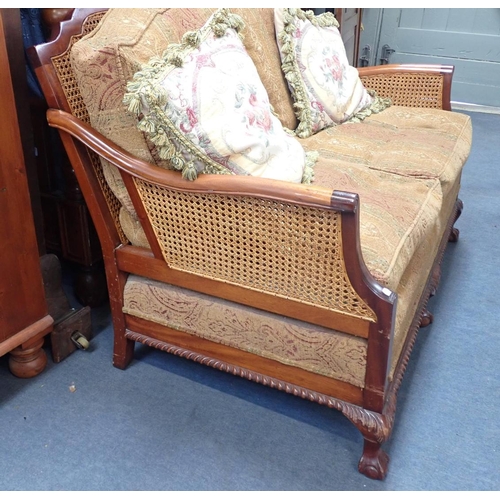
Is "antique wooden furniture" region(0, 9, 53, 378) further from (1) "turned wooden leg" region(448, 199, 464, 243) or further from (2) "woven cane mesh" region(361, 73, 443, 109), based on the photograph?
(1) "turned wooden leg" region(448, 199, 464, 243)

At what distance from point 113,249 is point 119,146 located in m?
0.28

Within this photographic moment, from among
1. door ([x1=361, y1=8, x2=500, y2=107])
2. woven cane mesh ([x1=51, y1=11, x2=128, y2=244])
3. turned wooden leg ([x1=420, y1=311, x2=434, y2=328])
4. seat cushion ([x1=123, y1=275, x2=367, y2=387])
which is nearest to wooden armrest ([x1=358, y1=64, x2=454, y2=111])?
turned wooden leg ([x1=420, y1=311, x2=434, y2=328])

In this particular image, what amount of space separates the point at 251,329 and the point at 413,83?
4.40ft

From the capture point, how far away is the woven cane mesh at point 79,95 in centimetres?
129

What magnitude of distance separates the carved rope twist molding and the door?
3.32 metres

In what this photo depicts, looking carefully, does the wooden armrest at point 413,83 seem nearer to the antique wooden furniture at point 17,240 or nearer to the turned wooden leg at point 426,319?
the turned wooden leg at point 426,319

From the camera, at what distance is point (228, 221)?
1247 millimetres

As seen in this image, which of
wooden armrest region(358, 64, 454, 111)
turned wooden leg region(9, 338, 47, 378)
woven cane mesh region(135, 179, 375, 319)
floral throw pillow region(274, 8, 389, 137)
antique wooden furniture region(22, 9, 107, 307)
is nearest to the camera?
woven cane mesh region(135, 179, 375, 319)

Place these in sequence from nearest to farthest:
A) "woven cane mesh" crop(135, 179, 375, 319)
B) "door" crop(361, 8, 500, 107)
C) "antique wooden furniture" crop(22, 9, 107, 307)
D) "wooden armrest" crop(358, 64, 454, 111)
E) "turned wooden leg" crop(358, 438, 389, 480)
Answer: "woven cane mesh" crop(135, 179, 375, 319), "turned wooden leg" crop(358, 438, 389, 480), "antique wooden furniture" crop(22, 9, 107, 307), "wooden armrest" crop(358, 64, 454, 111), "door" crop(361, 8, 500, 107)

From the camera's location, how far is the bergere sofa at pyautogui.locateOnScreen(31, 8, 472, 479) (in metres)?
1.17

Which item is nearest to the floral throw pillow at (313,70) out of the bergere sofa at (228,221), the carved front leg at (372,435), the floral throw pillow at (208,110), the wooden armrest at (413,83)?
the wooden armrest at (413,83)

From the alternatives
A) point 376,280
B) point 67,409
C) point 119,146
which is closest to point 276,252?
point 376,280

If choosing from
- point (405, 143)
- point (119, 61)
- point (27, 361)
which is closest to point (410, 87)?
point (405, 143)

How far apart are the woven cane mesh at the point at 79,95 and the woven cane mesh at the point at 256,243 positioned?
145mm
